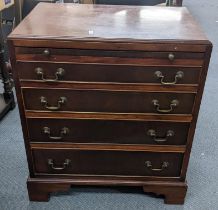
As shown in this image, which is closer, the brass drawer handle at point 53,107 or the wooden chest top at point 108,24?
the wooden chest top at point 108,24

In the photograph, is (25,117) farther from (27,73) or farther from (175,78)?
(175,78)

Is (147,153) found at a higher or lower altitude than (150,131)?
lower

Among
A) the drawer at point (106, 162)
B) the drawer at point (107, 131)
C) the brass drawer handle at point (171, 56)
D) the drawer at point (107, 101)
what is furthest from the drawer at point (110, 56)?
the drawer at point (106, 162)

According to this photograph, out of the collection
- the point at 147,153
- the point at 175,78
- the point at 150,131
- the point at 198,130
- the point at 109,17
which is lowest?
the point at 198,130

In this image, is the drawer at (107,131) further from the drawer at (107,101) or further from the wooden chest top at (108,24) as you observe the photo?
the wooden chest top at (108,24)

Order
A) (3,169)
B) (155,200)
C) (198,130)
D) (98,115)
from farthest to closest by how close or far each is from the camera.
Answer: (198,130) → (3,169) → (155,200) → (98,115)

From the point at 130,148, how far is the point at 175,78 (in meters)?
0.36

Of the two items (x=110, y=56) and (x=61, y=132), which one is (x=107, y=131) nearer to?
(x=61, y=132)

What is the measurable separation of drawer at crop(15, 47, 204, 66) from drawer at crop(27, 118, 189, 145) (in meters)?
0.26

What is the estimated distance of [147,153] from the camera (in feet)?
4.22

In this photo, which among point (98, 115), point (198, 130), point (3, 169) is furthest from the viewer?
point (198, 130)

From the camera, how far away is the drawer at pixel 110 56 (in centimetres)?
105

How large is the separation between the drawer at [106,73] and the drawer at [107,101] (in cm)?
5

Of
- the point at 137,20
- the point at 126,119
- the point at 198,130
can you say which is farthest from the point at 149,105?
the point at 198,130
